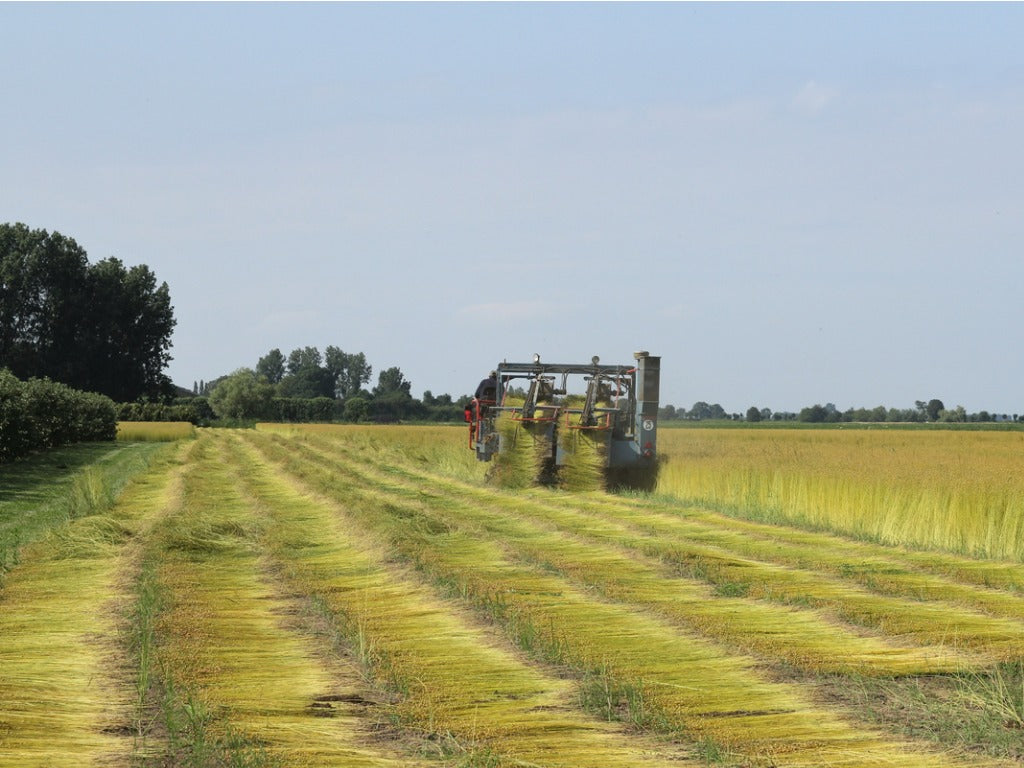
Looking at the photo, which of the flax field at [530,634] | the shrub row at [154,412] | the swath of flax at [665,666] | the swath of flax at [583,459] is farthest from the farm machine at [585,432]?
the shrub row at [154,412]

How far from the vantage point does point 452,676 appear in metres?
5.88

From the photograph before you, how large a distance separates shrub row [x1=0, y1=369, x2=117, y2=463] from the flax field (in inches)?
469

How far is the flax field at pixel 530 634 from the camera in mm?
4809

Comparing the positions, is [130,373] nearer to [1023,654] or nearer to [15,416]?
[15,416]

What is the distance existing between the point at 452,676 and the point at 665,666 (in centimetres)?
116

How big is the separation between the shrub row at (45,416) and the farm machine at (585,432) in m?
11.7

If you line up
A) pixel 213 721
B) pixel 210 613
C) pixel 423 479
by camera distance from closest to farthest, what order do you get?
pixel 213 721 → pixel 210 613 → pixel 423 479

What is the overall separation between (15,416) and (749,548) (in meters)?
19.9

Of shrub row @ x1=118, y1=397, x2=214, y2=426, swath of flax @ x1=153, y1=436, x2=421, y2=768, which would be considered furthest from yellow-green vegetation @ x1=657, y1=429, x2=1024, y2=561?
shrub row @ x1=118, y1=397, x2=214, y2=426

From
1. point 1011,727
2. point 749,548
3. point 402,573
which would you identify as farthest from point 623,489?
point 1011,727

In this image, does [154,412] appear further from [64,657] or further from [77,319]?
[64,657]

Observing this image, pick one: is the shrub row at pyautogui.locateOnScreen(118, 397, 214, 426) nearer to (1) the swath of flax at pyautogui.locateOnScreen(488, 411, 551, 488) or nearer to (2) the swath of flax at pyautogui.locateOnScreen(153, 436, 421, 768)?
(1) the swath of flax at pyautogui.locateOnScreen(488, 411, 551, 488)

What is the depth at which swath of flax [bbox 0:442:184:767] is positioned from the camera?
4711 millimetres

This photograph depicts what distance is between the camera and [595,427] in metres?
18.8
